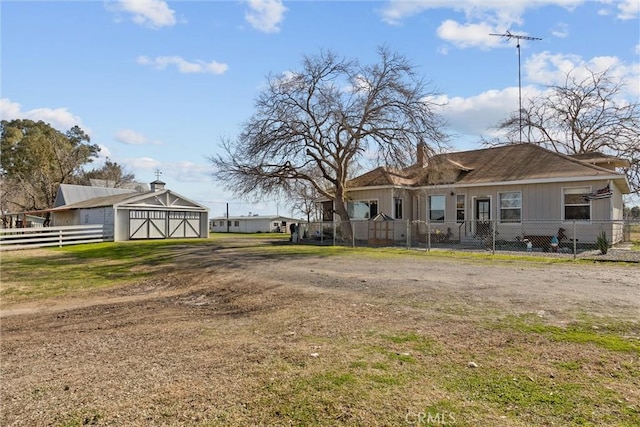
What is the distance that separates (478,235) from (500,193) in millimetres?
2355

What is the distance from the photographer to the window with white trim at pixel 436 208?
74.1ft

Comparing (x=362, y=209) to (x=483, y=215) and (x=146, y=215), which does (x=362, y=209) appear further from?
(x=146, y=215)

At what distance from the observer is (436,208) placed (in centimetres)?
2284

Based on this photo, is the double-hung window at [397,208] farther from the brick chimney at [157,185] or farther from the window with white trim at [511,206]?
the brick chimney at [157,185]

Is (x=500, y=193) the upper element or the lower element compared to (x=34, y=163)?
lower

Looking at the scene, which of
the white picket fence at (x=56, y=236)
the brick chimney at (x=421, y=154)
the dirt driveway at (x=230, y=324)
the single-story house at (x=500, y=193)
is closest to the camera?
the dirt driveway at (x=230, y=324)

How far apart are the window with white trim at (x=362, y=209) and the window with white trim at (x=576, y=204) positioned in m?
9.24

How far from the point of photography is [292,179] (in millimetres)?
22438

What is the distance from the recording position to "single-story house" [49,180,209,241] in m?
31.0

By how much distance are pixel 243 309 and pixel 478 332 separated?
169 inches

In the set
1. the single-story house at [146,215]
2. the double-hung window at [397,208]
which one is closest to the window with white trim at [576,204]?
the double-hung window at [397,208]

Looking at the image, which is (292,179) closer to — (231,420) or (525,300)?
(525,300)

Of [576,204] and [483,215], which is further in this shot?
[483,215]

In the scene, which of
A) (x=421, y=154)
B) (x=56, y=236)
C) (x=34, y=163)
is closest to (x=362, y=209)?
(x=421, y=154)
